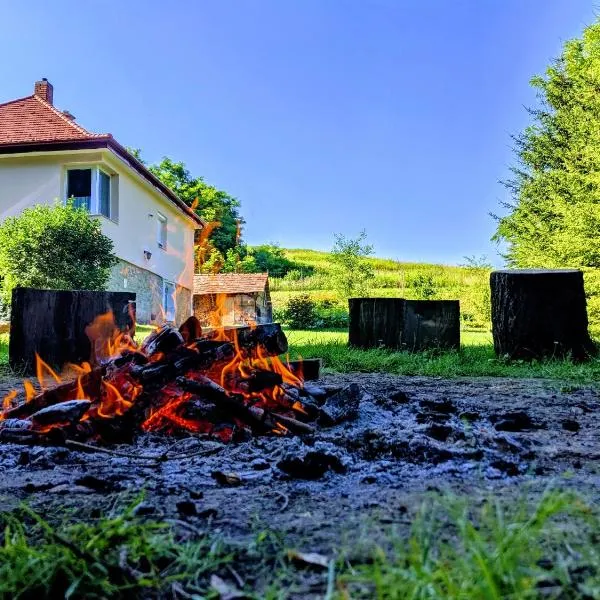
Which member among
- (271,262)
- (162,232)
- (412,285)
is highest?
(271,262)

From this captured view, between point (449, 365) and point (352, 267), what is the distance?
14.8 m

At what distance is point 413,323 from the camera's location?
7.43 metres

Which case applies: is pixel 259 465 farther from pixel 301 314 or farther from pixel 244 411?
pixel 301 314

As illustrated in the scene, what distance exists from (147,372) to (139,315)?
43.2 ft

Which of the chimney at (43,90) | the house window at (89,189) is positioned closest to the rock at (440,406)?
the house window at (89,189)

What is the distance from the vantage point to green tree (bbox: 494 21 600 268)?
1257cm

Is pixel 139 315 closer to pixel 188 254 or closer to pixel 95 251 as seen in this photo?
pixel 95 251

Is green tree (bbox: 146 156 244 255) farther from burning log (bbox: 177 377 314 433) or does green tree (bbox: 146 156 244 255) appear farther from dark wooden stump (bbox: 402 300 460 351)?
burning log (bbox: 177 377 314 433)

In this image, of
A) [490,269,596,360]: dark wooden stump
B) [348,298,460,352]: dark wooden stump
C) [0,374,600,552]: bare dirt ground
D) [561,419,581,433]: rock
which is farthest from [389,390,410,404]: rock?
[348,298,460,352]: dark wooden stump

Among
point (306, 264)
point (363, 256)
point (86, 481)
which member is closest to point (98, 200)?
point (363, 256)

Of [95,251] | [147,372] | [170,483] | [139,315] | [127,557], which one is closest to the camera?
[127,557]

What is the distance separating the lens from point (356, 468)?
200 cm

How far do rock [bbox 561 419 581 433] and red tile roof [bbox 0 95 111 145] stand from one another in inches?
503

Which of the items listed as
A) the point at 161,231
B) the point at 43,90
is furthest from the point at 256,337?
the point at 43,90
